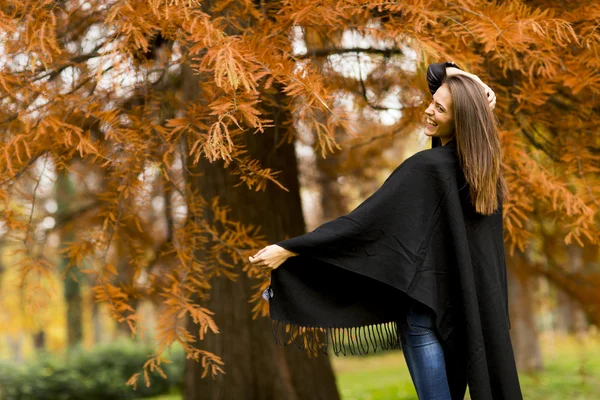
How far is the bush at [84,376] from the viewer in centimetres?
1005

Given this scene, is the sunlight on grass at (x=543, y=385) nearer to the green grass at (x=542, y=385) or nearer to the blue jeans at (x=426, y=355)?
the green grass at (x=542, y=385)

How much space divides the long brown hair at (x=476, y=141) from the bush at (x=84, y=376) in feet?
26.9

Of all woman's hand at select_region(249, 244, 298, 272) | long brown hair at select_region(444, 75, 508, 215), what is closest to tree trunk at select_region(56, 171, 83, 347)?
woman's hand at select_region(249, 244, 298, 272)

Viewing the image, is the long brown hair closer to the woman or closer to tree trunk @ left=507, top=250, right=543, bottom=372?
the woman

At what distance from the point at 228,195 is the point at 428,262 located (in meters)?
2.69

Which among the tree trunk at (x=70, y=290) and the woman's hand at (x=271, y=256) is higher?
the tree trunk at (x=70, y=290)

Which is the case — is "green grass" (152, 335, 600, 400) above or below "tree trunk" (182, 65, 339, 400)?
below

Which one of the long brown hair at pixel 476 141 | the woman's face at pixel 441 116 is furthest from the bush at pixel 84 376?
the long brown hair at pixel 476 141

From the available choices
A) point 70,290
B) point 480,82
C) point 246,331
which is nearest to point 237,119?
point 480,82

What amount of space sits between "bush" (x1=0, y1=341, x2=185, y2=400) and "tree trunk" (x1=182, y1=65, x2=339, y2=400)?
5.20 metres

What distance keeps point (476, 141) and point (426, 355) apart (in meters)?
0.91

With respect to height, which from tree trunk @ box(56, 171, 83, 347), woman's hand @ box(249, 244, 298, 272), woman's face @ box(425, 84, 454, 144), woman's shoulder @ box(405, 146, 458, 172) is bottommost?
woman's hand @ box(249, 244, 298, 272)

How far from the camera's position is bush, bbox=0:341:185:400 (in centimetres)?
1005

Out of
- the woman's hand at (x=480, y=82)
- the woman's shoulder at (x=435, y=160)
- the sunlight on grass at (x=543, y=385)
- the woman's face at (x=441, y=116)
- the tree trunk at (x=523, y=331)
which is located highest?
the woman's hand at (x=480, y=82)
